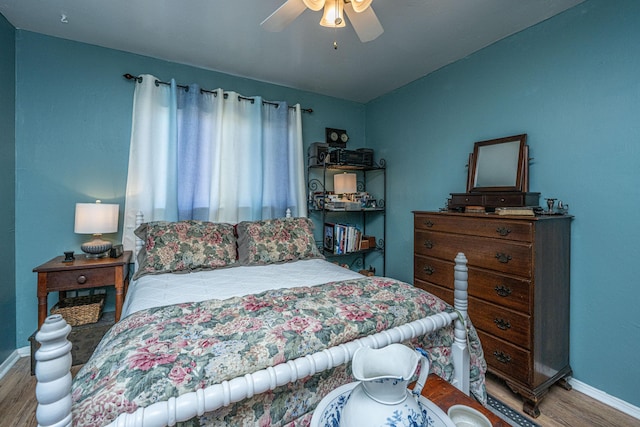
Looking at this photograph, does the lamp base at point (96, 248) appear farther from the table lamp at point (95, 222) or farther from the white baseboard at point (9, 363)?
the white baseboard at point (9, 363)

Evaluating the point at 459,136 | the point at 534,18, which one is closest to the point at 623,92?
the point at 534,18

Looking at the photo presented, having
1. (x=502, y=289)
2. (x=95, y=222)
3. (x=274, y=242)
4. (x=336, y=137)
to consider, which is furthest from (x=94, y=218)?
(x=502, y=289)

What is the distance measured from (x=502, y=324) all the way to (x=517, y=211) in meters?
0.72

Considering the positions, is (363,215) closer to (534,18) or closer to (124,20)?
(534,18)

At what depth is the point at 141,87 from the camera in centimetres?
246

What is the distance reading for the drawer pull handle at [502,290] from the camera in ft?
5.81

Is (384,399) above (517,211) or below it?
below

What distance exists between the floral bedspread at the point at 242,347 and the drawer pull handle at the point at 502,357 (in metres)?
0.48

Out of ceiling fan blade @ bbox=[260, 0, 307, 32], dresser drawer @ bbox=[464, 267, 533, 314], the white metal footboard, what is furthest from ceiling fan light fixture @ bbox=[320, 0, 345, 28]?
dresser drawer @ bbox=[464, 267, 533, 314]

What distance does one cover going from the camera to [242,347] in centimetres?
90

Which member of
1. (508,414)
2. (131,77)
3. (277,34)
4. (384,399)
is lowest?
(508,414)

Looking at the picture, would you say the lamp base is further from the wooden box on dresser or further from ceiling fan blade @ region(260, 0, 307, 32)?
the wooden box on dresser

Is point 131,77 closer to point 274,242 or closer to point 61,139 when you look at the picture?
point 61,139

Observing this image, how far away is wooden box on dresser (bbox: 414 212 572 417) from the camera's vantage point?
1660 mm
